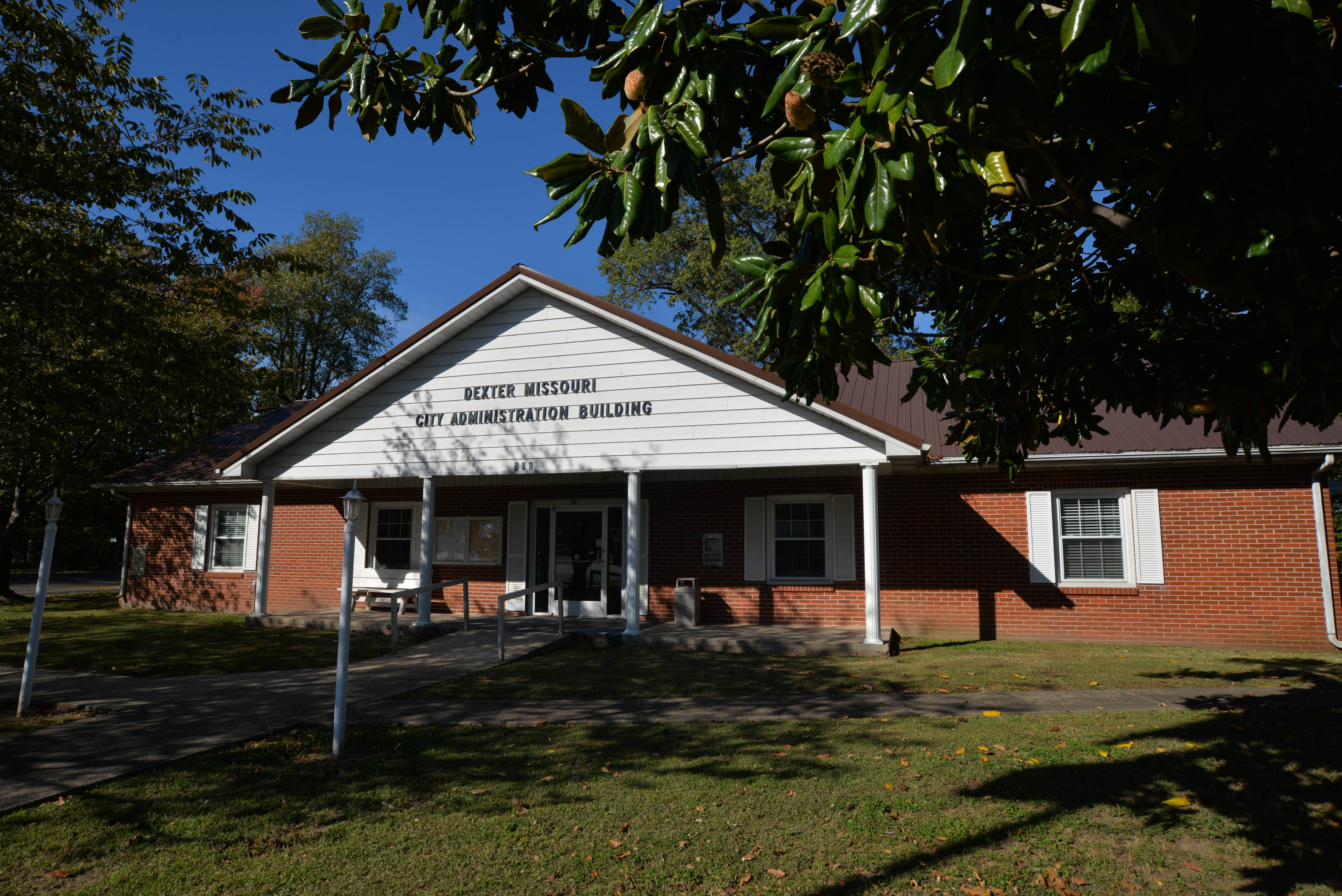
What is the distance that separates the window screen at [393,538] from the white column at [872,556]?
32.8 ft

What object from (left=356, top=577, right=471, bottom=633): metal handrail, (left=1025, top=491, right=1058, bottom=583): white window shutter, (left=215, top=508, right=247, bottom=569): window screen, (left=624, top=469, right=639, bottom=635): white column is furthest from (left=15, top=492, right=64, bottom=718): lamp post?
(left=1025, top=491, right=1058, bottom=583): white window shutter

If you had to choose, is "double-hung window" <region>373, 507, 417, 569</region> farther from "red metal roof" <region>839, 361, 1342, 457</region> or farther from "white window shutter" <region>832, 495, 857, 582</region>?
"red metal roof" <region>839, 361, 1342, 457</region>

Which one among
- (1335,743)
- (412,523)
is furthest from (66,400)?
(1335,743)

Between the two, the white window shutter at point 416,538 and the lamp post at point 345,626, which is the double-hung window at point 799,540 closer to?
the white window shutter at point 416,538

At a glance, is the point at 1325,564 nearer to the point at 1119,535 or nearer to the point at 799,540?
the point at 1119,535

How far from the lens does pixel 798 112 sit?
9.90 feet

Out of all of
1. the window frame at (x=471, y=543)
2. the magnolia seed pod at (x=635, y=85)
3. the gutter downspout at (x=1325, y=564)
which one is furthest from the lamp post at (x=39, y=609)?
the gutter downspout at (x=1325, y=564)

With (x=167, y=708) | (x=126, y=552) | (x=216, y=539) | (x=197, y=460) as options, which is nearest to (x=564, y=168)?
(x=167, y=708)

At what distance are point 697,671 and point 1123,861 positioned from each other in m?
6.05

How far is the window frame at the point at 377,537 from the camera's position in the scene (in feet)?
54.2

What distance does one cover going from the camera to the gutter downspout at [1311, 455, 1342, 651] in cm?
1166

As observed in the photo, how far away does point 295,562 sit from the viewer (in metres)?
17.3

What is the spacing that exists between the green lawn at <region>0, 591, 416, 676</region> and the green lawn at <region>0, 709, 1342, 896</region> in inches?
150

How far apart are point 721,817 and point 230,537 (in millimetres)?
17245
